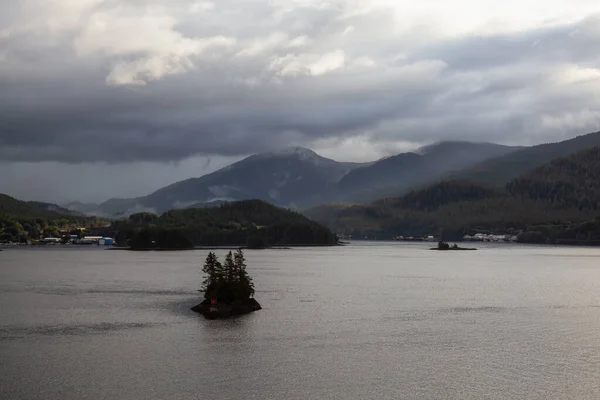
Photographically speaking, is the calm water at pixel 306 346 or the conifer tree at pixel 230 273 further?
the conifer tree at pixel 230 273

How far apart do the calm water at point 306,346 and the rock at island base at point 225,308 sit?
2.22 m

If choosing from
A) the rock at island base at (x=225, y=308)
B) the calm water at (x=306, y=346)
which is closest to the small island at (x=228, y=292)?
the rock at island base at (x=225, y=308)

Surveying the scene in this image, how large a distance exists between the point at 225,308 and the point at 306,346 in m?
27.2

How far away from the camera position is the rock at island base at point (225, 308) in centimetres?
9981

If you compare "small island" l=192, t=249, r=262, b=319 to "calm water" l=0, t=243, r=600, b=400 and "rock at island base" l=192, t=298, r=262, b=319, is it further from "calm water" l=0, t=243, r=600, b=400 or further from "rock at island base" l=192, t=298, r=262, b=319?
"calm water" l=0, t=243, r=600, b=400

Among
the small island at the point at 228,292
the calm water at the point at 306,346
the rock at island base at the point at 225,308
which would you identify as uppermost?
the small island at the point at 228,292

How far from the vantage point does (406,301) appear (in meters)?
124

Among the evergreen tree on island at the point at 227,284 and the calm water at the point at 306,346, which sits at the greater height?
the evergreen tree on island at the point at 227,284

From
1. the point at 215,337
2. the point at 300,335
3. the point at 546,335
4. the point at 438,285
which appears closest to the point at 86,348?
the point at 215,337

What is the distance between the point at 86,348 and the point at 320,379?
27932mm

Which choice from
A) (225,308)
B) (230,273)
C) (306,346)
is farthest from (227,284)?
(306,346)

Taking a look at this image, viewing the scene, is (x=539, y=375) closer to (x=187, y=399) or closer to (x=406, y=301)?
(x=187, y=399)

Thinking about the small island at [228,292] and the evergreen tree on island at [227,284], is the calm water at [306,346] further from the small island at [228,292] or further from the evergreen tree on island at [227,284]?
the evergreen tree on island at [227,284]

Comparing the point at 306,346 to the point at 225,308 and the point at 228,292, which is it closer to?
the point at 225,308
